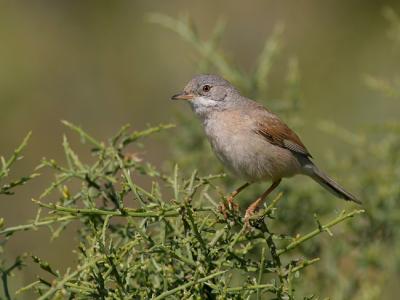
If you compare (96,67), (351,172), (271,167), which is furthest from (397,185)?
(96,67)

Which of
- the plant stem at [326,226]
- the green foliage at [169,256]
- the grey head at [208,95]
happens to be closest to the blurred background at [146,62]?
the grey head at [208,95]

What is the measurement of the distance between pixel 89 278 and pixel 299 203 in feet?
9.38

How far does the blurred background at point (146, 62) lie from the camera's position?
9.51 m

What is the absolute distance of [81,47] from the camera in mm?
10969

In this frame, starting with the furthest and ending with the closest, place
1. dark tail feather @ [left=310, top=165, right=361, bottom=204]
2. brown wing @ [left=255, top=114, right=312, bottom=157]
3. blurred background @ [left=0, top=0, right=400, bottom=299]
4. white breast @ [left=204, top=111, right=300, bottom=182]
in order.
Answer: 1. blurred background @ [left=0, top=0, right=400, bottom=299]
2. brown wing @ [left=255, top=114, right=312, bottom=157]
3. dark tail feather @ [left=310, top=165, right=361, bottom=204]
4. white breast @ [left=204, top=111, right=300, bottom=182]

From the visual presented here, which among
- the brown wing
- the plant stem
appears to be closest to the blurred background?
the brown wing

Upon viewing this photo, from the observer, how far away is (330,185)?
206 inches

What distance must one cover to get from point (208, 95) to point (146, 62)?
5.36 m

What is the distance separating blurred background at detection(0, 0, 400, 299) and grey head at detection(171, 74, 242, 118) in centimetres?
301

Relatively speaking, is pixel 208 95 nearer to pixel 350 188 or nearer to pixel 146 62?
pixel 350 188

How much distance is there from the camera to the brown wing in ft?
17.6

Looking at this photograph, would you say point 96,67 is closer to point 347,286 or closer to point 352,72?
point 352,72

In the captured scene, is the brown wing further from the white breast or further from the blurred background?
the blurred background

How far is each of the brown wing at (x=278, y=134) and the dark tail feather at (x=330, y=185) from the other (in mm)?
185
